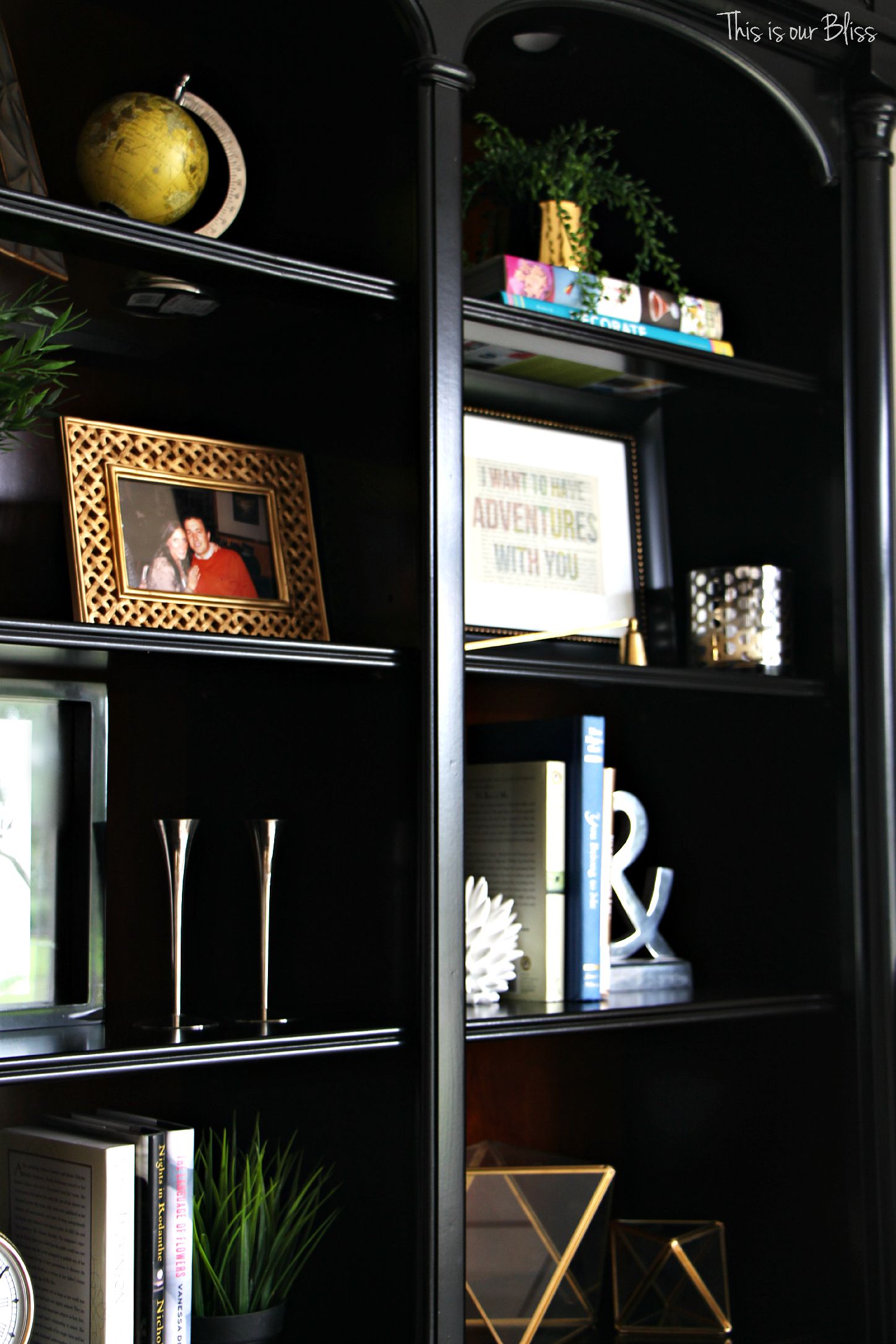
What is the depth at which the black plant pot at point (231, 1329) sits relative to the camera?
56.3 inches

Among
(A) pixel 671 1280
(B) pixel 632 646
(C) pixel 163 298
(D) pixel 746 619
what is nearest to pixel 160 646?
(C) pixel 163 298

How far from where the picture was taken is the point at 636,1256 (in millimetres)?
1880

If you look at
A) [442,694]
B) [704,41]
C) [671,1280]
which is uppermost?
[704,41]

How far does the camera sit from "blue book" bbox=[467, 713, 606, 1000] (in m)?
1.74

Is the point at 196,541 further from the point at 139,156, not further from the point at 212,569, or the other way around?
the point at 139,156

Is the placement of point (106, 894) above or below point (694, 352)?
below

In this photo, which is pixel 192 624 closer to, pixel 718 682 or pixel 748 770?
pixel 718 682

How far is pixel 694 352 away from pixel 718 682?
1.41ft

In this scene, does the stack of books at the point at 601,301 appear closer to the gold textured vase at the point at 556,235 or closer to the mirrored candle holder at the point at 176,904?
the gold textured vase at the point at 556,235

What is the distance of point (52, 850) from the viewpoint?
4.90 feet

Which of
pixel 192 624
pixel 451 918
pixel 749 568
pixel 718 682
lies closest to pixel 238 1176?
pixel 451 918

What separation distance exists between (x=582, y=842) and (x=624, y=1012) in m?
0.22

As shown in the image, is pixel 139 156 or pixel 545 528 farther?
pixel 545 528

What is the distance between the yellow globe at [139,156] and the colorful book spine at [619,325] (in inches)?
16.0
